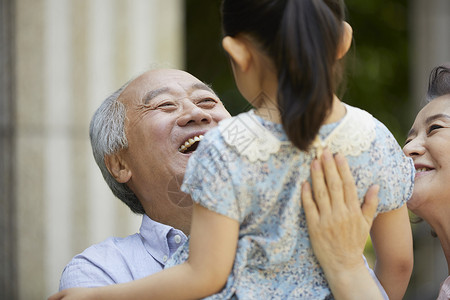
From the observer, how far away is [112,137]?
263 centimetres

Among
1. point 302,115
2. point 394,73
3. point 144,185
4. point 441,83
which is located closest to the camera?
point 302,115

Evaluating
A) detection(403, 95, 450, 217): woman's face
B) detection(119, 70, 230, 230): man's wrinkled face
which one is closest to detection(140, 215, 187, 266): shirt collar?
detection(119, 70, 230, 230): man's wrinkled face

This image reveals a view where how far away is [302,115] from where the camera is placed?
59.6 inches

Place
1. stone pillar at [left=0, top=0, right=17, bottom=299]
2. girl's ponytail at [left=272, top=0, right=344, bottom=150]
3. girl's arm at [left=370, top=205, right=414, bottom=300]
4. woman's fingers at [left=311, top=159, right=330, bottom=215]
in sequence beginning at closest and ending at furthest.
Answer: girl's ponytail at [left=272, top=0, right=344, bottom=150] < woman's fingers at [left=311, top=159, right=330, bottom=215] < girl's arm at [left=370, top=205, right=414, bottom=300] < stone pillar at [left=0, top=0, right=17, bottom=299]

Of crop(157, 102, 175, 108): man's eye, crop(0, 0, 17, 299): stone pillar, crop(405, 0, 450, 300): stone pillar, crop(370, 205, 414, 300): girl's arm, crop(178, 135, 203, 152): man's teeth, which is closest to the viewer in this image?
crop(370, 205, 414, 300): girl's arm

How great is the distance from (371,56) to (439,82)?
6.79 metres

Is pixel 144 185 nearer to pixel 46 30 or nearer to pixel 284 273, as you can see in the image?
pixel 284 273

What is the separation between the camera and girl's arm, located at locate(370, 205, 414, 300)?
1763mm

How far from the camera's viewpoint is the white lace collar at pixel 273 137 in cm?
160

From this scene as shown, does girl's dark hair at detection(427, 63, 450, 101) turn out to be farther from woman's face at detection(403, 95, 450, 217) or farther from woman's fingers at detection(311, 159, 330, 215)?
woman's fingers at detection(311, 159, 330, 215)

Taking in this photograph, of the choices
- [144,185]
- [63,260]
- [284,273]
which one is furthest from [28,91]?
[284,273]

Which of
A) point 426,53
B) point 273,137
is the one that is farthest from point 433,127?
point 426,53

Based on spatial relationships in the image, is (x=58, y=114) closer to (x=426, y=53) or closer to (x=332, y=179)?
(x=332, y=179)

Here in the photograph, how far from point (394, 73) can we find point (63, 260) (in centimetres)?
586
